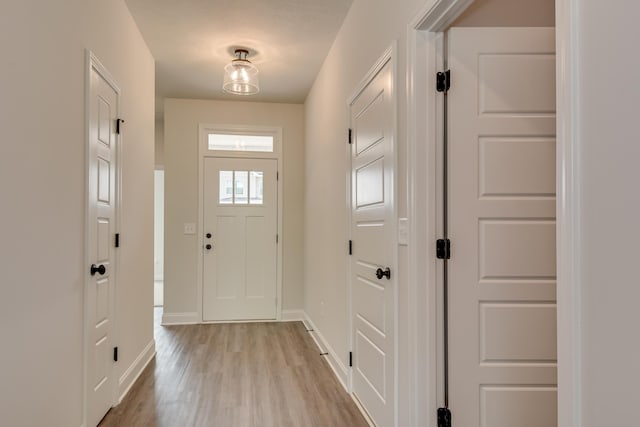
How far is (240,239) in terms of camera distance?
16.6 ft

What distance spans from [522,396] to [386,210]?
1.05 m

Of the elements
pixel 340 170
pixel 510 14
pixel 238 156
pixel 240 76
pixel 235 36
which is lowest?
pixel 340 170

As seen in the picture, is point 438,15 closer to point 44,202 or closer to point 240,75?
point 44,202

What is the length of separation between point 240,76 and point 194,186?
1.80m

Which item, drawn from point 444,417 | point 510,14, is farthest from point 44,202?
point 510,14

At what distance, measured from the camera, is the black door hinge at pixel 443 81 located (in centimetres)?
179

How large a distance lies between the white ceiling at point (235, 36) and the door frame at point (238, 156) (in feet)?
1.99

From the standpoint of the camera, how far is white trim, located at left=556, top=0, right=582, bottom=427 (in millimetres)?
940

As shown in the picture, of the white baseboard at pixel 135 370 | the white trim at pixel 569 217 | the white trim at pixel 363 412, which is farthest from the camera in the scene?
the white baseboard at pixel 135 370

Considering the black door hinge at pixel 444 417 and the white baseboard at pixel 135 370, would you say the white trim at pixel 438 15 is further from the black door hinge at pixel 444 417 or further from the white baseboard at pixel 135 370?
the white baseboard at pixel 135 370

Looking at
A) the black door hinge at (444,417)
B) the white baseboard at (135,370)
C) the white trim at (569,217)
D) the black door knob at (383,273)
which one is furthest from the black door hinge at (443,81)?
the white baseboard at (135,370)

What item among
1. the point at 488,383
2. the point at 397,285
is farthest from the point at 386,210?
the point at 488,383

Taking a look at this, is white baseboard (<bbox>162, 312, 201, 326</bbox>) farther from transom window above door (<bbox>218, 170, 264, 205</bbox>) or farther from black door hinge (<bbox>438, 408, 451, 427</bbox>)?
black door hinge (<bbox>438, 408, 451, 427</bbox>)

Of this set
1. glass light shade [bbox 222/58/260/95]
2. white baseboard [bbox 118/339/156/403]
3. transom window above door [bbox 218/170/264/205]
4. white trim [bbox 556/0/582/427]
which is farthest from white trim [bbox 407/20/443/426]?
transom window above door [bbox 218/170/264/205]
